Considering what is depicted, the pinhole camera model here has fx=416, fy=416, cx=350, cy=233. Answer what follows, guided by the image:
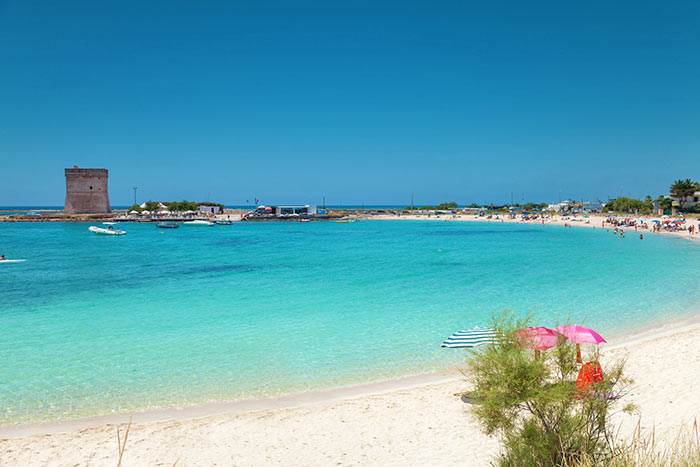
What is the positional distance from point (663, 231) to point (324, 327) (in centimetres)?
5941

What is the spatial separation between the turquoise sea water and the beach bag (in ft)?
18.1

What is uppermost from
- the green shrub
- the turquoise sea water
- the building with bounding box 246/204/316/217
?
the building with bounding box 246/204/316/217

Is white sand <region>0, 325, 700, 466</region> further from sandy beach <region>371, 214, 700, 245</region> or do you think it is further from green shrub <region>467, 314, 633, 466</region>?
sandy beach <region>371, 214, 700, 245</region>

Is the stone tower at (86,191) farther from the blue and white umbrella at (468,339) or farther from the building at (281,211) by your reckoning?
the blue and white umbrella at (468,339)

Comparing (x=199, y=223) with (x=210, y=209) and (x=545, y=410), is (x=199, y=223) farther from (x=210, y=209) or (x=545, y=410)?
(x=545, y=410)

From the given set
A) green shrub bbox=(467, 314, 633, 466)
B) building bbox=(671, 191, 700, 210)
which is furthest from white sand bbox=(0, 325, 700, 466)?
building bbox=(671, 191, 700, 210)

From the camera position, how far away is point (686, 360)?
9.19 meters

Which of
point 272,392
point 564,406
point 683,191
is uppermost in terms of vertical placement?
point 683,191

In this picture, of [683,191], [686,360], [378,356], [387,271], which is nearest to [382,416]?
[378,356]

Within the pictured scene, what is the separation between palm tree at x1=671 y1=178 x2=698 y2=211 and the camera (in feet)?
238

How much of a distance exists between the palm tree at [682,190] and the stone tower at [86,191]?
111 meters

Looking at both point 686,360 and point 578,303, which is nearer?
point 686,360

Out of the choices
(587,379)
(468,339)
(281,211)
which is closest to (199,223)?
(281,211)

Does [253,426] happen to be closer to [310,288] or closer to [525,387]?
[525,387]
